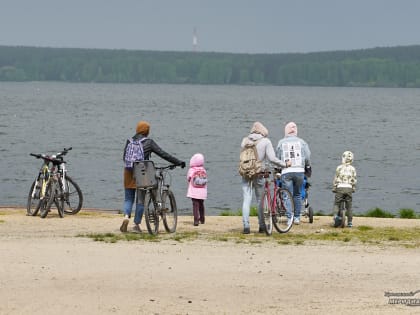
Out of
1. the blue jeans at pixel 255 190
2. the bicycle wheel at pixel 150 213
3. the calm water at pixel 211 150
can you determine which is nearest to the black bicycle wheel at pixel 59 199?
the bicycle wheel at pixel 150 213

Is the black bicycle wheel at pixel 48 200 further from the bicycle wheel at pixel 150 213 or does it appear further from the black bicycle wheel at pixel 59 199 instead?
the bicycle wheel at pixel 150 213

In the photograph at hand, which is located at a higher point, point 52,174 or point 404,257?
point 52,174

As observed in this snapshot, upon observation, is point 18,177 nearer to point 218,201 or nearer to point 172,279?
point 218,201

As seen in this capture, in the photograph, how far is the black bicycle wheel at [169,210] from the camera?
52.1 ft

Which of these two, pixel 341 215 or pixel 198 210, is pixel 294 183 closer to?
pixel 341 215

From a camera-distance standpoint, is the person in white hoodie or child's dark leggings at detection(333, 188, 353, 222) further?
child's dark leggings at detection(333, 188, 353, 222)

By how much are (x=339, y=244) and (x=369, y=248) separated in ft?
1.77

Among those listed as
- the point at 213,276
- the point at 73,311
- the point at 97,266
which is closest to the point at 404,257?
the point at 213,276

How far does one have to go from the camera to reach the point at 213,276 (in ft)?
→ 38.8

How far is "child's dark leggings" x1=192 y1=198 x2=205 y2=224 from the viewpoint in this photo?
17.6m

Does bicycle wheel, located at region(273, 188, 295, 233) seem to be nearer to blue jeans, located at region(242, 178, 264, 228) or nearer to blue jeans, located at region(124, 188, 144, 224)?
blue jeans, located at region(242, 178, 264, 228)

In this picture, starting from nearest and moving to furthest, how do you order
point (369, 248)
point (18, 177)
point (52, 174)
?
point (369, 248), point (52, 174), point (18, 177)

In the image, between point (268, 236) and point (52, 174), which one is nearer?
point (268, 236)

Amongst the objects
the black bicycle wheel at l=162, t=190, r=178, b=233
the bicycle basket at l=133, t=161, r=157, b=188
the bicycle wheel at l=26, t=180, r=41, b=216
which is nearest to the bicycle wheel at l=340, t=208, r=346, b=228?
the black bicycle wheel at l=162, t=190, r=178, b=233
